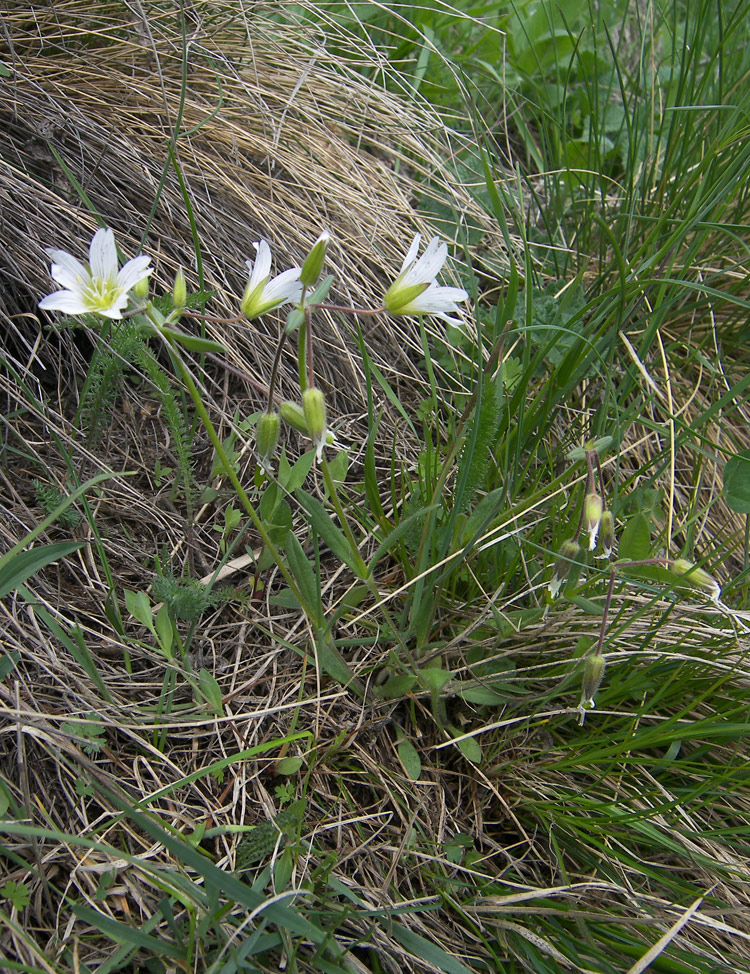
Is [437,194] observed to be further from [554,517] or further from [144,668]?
[144,668]

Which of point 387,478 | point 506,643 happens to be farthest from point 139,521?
point 506,643

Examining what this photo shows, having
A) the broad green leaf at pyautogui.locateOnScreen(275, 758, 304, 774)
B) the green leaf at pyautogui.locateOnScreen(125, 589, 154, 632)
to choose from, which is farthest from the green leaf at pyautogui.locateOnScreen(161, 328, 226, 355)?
the broad green leaf at pyautogui.locateOnScreen(275, 758, 304, 774)

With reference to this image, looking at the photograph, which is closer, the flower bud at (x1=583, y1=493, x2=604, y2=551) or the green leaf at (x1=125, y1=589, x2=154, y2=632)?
the flower bud at (x1=583, y1=493, x2=604, y2=551)

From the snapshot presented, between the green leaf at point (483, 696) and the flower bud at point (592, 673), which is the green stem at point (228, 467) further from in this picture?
the flower bud at point (592, 673)

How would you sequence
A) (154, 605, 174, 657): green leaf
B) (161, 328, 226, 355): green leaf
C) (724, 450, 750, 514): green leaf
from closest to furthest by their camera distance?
(161, 328, 226, 355): green leaf, (154, 605, 174, 657): green leaf, (724, 450, 750, 514): green leaf

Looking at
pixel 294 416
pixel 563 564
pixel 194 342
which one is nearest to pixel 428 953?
pixel 563 564

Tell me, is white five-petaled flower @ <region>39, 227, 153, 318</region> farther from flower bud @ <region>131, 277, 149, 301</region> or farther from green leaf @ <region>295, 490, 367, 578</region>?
green leaf @ <region>295, 490, 367, 578</region>
